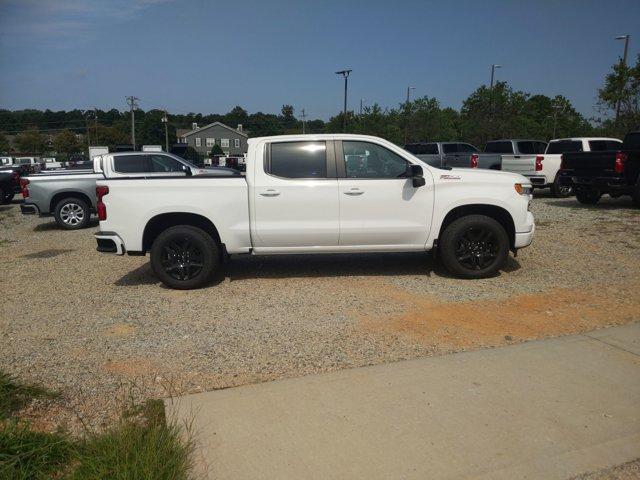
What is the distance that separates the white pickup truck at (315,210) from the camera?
6.15 meters

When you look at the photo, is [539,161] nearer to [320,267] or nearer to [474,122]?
[320,267]

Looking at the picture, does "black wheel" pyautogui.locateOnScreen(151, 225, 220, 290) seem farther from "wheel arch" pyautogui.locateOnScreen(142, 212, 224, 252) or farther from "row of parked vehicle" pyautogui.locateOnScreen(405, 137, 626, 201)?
"row of parked vehicle" pyautogui.locateOnScreen(405, 137, 626, 201)

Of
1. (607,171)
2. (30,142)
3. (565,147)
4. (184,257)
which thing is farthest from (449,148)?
(30,142)

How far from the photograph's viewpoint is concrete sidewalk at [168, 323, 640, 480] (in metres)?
2.80

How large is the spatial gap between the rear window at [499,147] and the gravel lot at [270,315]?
918cm

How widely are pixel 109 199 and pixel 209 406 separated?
12.0 ft

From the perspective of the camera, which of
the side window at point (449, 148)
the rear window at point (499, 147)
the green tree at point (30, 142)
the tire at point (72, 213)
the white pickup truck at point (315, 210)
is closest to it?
the white pickup truck at point (315, 210)

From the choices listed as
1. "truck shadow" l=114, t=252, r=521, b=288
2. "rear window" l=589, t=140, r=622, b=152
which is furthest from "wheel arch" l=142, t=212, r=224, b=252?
"rear window" l=589, t=140, r=622, b=152

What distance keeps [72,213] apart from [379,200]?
9.29 metres

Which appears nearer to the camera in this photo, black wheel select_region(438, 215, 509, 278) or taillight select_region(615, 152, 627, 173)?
black wheel select_region(438, 215, 509, 278)

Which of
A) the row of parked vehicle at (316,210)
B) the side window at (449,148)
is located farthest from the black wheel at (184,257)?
the side window at (449,148)

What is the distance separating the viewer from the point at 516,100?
125 feet

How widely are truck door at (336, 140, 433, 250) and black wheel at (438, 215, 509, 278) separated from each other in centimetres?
34

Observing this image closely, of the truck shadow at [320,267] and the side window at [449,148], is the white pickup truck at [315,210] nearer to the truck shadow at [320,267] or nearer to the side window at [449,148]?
the truck shadow at [320,267]
